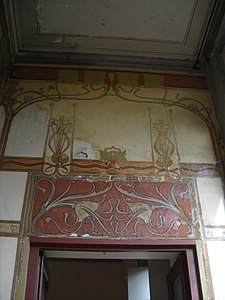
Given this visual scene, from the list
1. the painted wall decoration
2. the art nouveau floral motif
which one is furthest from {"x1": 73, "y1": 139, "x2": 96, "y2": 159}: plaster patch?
the art nouveau floral motif

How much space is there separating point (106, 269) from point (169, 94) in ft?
8.88

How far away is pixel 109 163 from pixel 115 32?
1.14m

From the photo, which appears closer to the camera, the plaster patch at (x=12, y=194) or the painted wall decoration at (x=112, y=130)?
the plaster patch at (x=12, y=194)

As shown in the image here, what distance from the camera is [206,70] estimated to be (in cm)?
358

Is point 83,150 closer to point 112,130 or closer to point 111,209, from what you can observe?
point 112,130

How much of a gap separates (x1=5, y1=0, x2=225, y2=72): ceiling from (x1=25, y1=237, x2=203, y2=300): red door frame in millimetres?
1586

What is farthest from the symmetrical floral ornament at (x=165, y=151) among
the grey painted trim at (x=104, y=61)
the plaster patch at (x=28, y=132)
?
the plaster patch at (x=28, y=132)

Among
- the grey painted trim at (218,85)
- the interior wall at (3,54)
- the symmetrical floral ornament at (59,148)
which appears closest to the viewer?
the symmetrical floral ornament at (59,148)

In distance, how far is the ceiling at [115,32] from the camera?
3.24 metres

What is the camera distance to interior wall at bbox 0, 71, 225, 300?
2686 millimetres

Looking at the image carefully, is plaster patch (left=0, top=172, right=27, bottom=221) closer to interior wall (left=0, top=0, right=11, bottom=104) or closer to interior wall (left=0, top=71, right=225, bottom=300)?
interior wall (left=0, top=71, right=225, bottom=300)

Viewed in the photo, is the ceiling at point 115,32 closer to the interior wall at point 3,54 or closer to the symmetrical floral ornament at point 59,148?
the interior wall at point 3,54

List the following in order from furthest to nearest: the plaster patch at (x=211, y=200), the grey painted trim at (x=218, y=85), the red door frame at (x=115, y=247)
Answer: the grey painted trim at (x=218, y=85) → the plaster patch at (x=211, y=200) → the red door frame at (x=115, y=247)

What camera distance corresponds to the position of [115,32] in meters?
3.42
